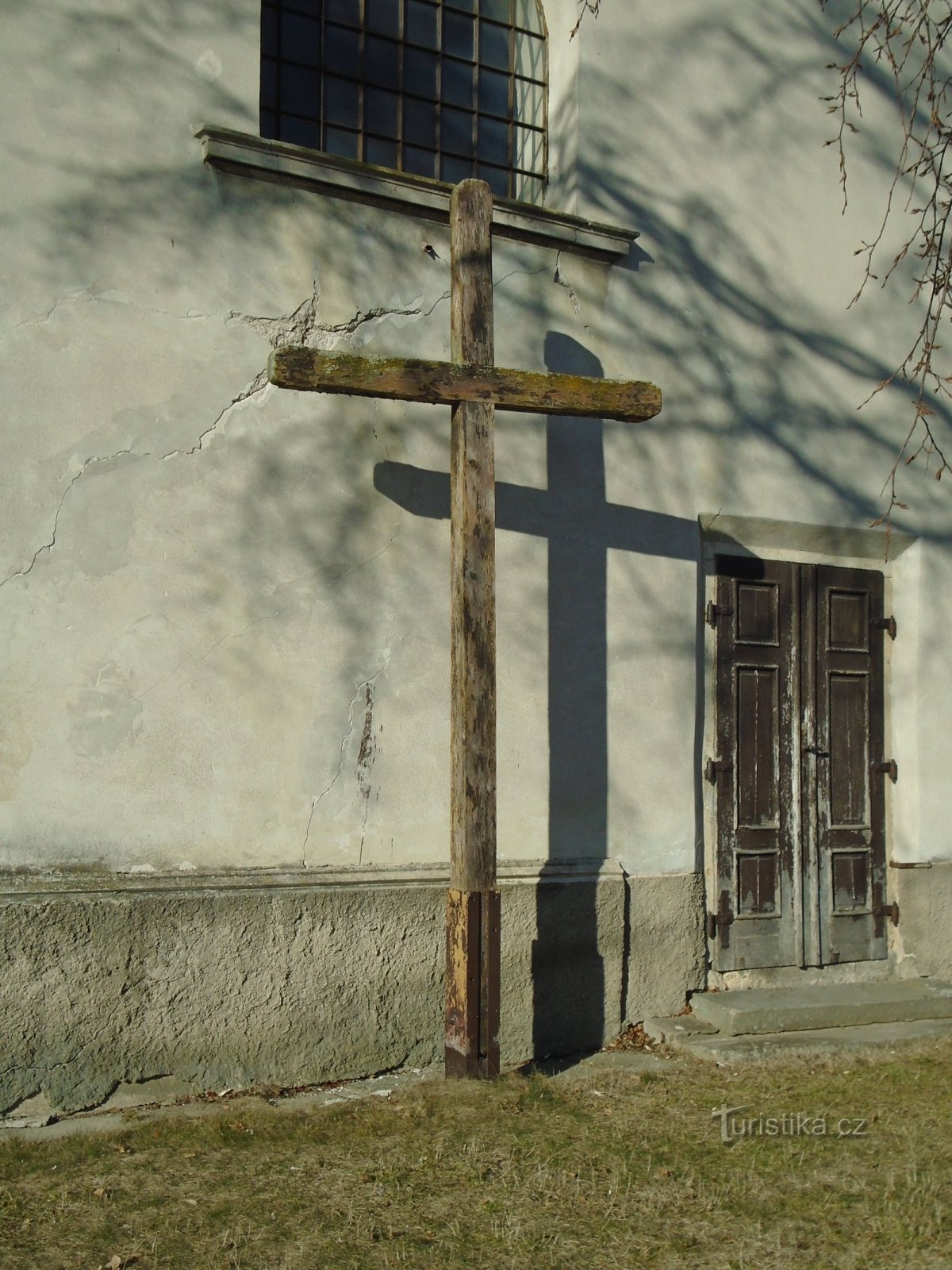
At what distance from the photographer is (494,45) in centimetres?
663

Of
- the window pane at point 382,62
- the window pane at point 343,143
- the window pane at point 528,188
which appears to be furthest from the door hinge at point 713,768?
the window pane at point 382,62

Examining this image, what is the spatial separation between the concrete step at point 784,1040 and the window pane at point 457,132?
443 centimetres

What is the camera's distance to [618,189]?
6.35m

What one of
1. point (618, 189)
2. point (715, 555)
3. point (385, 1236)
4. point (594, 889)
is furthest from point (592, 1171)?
point (618, 189)

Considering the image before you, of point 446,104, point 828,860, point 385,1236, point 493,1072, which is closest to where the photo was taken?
point 385,1236

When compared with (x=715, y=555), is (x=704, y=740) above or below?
below

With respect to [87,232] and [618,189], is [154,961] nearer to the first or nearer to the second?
[87,232]

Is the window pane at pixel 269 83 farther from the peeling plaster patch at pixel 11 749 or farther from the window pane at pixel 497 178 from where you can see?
the peeling plaster patch at pixel 11 749

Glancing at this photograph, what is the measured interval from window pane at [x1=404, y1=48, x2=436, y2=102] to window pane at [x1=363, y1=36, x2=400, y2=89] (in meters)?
0.06

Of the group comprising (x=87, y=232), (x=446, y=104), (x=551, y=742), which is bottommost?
(x=551, y=742)

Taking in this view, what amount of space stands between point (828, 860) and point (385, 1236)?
12.9ft

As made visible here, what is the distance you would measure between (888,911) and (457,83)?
4941 millimetres

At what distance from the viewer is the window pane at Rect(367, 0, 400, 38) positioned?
20.3 ft

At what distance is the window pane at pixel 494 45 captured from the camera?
21.6 feet
